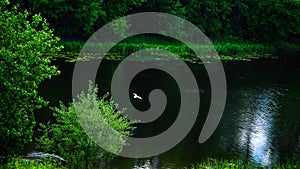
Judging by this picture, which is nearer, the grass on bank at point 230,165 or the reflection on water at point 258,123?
the grass on bank at point 230,165

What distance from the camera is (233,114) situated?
31062mm

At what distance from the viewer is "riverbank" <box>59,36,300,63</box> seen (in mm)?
51469

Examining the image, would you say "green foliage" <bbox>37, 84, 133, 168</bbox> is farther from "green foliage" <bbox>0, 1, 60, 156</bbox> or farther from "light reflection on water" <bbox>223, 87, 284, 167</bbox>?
"light reflection on water" <bbox>223, 87, 284, 167</bbox>

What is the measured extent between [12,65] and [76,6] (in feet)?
139

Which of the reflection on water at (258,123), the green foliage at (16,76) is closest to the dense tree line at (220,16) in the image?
the reflection on water at (258,123)

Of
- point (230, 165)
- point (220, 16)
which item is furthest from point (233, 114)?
point (220, 16)

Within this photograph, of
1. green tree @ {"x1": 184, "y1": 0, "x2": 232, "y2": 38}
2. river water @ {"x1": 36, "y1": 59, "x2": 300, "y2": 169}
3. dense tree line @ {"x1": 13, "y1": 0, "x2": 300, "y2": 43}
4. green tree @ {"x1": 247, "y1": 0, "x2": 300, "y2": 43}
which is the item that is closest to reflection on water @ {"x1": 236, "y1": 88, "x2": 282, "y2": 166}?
river water @ {"x1": 36, "y1": 59, "x2": 300, "y2": 169}

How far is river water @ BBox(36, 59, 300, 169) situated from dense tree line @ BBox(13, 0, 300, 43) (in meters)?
11.8

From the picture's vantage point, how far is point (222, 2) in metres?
68.1

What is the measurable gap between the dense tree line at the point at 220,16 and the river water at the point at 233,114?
11.8 metres

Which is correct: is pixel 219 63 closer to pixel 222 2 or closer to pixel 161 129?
pixel 222 2

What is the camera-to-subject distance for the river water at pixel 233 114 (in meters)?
23.4

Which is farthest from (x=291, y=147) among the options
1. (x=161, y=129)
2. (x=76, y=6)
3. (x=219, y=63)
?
(x=76, y=6)

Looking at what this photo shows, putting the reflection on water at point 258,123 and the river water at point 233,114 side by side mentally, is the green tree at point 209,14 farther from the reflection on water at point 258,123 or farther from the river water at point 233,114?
the reflection on water at point 258,123
